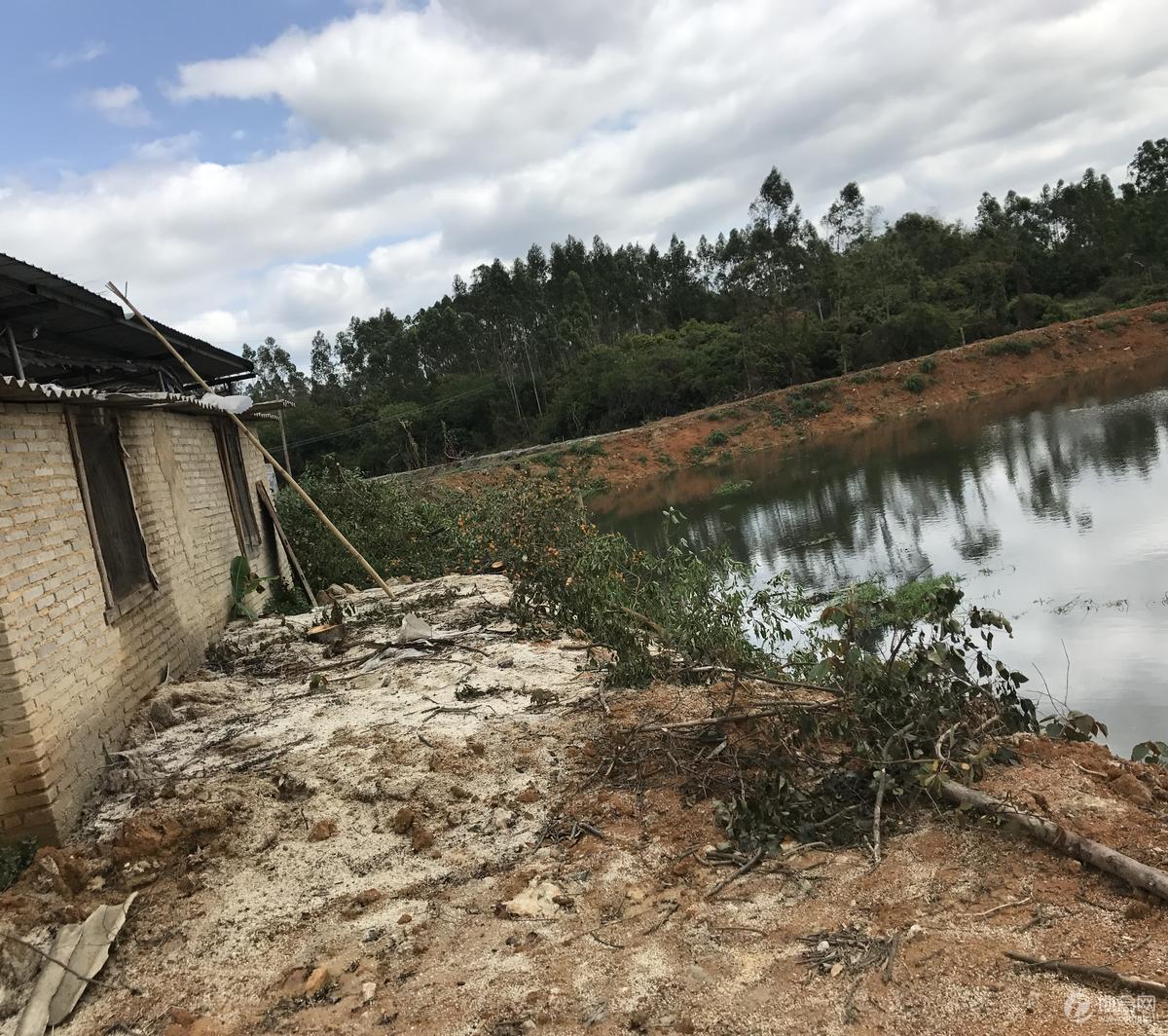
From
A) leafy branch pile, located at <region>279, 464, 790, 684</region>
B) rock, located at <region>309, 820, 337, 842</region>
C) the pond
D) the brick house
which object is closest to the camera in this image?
rock, located at <region>309, 820, 337, 842</region>

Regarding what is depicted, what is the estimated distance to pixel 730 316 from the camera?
160 feet

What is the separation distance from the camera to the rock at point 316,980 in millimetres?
3123

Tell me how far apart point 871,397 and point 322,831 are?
1256 inches

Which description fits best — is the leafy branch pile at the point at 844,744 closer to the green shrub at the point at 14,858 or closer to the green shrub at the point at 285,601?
the green shrub at the point at 14,858

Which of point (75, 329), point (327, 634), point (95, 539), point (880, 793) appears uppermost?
point (75, 329)

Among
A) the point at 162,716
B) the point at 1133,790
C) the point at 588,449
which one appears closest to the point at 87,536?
the point at 162,716

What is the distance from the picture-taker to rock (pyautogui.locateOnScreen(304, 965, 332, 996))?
123 inches

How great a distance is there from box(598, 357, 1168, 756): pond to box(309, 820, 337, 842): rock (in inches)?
207

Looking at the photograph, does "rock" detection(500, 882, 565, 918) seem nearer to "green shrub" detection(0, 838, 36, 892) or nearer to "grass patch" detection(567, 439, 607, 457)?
"green shrub" detection(0, 838, 36, 892)

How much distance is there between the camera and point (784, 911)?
323 centimetres

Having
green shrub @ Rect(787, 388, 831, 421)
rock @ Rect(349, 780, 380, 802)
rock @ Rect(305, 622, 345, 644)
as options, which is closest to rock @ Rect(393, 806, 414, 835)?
rock @ Rect(349, 780, 380, 802)

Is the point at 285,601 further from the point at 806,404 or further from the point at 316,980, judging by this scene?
the point at 806,404

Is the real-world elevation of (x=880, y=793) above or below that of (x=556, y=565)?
below

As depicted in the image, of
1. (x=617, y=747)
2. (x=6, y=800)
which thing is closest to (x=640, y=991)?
(x=617, y=747)
